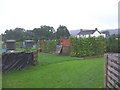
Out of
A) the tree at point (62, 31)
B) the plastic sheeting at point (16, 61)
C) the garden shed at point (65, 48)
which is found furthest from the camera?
the tree at point (62, 31)

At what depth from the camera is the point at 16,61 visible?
15.6 meters

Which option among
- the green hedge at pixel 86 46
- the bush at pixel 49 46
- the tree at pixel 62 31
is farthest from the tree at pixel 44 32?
the green hedge at pixel 86 46

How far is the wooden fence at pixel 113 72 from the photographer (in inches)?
281

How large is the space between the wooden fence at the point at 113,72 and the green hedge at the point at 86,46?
16668mm

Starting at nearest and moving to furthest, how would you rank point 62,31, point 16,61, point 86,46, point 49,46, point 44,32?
1. point 16,61
2. point 86,46
3. point 49,46
4. point 62,31
5. point 44,32

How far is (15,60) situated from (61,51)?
13.3 meters

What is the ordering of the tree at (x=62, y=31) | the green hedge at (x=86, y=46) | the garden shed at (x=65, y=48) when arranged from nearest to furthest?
1. the green hedge at (x=86, y=46)
2. the garden shed at (x=65, y=48)
3. the tree at (x=62, y=31)

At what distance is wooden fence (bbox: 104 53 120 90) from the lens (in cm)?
713

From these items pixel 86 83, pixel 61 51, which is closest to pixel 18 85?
pixel 86 83

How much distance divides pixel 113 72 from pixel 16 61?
889 cm

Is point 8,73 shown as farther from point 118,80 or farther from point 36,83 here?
point 118,80

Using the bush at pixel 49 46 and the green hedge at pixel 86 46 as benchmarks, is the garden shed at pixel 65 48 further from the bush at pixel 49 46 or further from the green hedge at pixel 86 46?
the bush at pixel 49 46

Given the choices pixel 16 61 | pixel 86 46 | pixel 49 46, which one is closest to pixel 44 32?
pixel 49 46

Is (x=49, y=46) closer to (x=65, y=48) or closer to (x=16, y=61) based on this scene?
(x=65, y=48)
